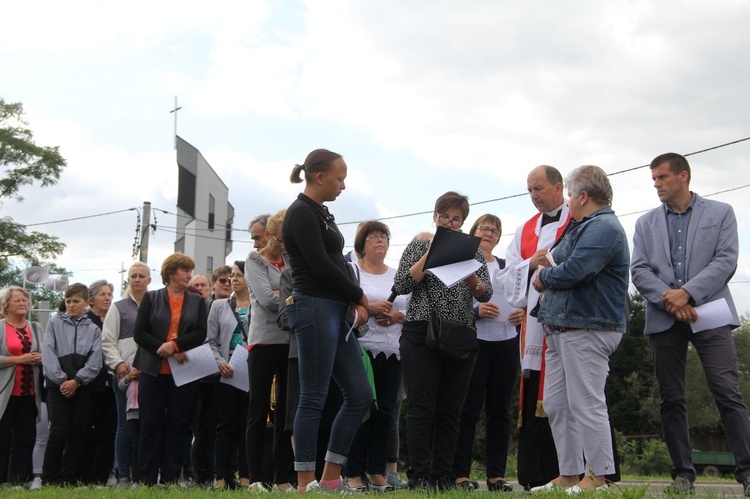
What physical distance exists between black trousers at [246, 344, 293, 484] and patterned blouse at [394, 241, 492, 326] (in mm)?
1123

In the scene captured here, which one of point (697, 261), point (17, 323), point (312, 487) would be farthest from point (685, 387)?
point (17, 323)

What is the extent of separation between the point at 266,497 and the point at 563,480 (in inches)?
81.7

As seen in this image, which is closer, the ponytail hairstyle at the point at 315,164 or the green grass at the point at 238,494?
the green grass at the point at 238,494

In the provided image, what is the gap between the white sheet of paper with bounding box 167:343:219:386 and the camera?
7793 mm

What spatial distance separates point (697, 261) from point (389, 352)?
8.76 ft

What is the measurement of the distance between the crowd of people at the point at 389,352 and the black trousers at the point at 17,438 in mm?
15

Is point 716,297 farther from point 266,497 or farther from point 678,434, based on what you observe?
point 266,497

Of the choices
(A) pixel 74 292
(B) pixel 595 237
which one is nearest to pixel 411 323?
(B) pixel 595 237

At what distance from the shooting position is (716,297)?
643 cm

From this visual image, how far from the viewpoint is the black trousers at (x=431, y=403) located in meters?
6.27

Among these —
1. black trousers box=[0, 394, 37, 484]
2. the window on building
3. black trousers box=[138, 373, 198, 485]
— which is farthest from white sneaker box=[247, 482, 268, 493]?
the window on building

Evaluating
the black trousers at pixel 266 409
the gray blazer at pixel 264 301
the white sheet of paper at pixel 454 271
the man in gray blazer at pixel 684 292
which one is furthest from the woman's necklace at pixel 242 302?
the man in gray blazer at pixel 684 292

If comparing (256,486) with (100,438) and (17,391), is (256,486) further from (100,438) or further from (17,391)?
(17,391)

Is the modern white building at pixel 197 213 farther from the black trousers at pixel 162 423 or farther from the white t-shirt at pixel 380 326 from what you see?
the white t-shirt at pixel 380 326
